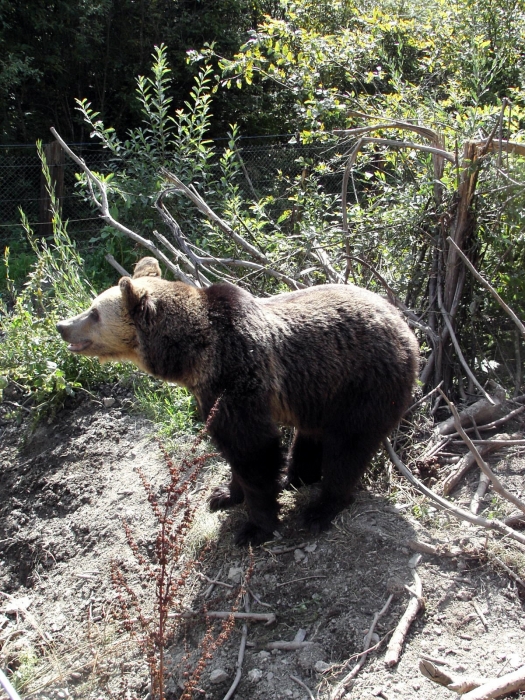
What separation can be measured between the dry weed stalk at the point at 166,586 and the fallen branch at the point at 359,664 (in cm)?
58

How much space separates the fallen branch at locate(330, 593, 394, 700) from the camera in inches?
120

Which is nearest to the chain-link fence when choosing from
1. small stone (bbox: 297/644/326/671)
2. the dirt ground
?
the dirt ground

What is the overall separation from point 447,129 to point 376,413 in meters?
2.83

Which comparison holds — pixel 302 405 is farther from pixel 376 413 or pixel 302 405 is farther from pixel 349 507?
pixel 349 507

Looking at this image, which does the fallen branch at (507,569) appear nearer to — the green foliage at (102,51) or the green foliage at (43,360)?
the green foliage at (43,360)

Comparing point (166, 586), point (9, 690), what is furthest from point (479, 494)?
point (9, 690)

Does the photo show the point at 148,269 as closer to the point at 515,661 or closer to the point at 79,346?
the point at 79,346

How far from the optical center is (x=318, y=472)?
4641 mm

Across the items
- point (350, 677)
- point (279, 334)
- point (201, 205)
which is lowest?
point (350, 677)

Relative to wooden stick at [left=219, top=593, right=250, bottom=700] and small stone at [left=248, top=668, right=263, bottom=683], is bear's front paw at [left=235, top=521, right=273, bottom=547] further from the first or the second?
small stone at [left=248, top=668, right=263, bottom=683]

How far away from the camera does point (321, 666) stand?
3236 millimetres

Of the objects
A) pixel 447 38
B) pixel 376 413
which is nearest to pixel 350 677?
pixel 376 413

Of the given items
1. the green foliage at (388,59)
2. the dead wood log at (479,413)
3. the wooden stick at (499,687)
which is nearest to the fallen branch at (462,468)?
the dead wood log at (479,413)

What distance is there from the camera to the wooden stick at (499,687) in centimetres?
261
